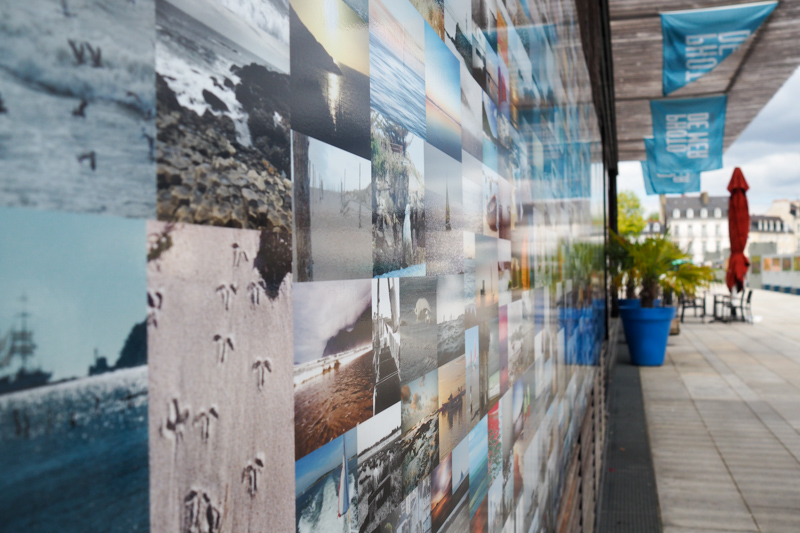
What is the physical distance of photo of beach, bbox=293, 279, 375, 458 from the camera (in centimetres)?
35

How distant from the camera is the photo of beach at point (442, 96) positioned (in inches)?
22.6

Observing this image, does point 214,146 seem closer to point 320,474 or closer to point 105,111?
point 105,111

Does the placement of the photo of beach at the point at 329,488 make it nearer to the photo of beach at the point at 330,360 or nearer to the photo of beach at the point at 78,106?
the photo of beach at the point at 330,360

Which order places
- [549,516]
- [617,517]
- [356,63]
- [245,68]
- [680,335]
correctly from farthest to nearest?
[680,335]
[617,517]
[549,516]
[356,63]
[245,68]

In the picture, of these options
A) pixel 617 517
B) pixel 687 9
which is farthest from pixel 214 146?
pixel 687 9

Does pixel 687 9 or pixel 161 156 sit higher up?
pixel 687 9

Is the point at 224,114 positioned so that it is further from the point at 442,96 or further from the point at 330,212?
the point at 442,96

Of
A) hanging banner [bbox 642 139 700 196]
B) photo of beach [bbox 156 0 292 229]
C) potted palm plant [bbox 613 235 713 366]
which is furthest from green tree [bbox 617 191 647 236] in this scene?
photo of beach [bbox 156 0 292 229]

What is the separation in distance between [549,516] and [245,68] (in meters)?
1.51

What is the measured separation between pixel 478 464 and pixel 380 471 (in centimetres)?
36

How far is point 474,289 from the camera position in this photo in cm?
75

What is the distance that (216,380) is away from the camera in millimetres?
270

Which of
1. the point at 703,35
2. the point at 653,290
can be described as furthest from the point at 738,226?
the point at 703,35

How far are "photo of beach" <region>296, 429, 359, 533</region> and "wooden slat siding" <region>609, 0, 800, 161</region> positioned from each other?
23.6 feet
